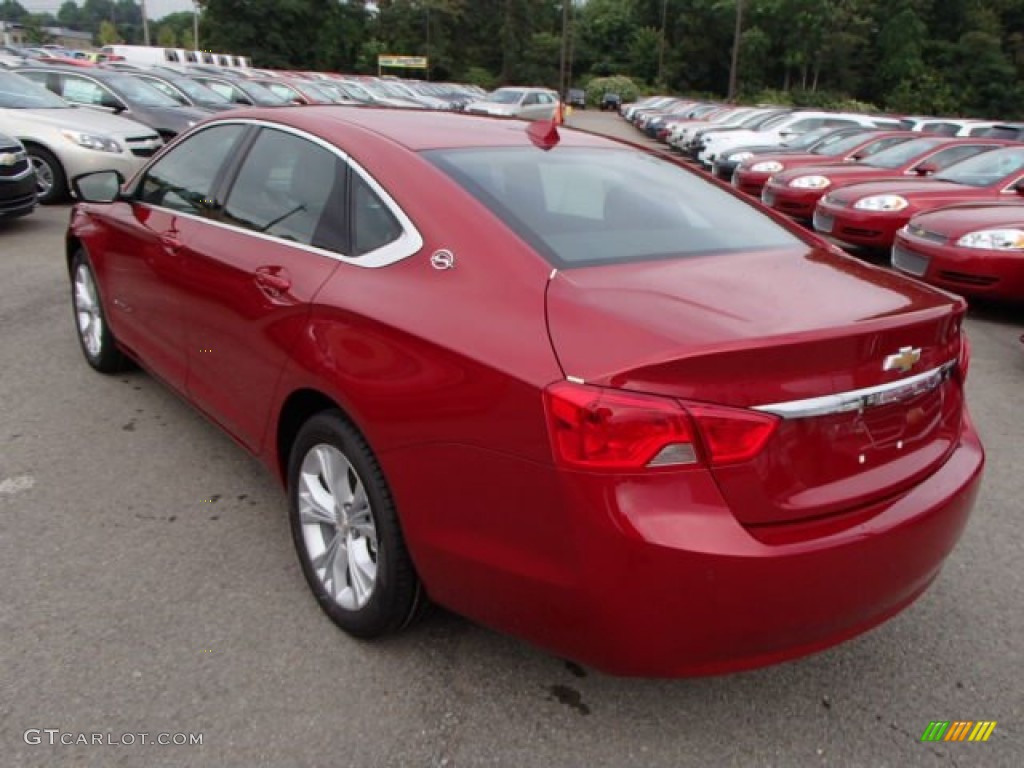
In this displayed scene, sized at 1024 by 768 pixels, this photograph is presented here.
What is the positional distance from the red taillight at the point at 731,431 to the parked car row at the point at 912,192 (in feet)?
19.1

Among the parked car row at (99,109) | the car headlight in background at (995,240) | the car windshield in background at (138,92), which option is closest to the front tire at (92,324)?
the parked car row at (99,109)

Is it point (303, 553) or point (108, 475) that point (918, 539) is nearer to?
point (303, 553)

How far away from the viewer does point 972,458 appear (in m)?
2.45

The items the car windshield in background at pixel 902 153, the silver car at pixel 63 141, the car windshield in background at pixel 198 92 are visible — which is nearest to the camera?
the silver car at pixel 63 141

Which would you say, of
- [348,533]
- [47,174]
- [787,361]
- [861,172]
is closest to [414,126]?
[348,533]

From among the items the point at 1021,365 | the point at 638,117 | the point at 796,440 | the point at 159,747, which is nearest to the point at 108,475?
the point at 159,747

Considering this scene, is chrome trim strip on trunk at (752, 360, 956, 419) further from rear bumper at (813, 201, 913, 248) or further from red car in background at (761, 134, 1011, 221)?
red car in background at (761, 134, 1011, 221)

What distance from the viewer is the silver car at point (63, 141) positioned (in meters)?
10.0

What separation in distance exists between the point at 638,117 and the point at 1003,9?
1999 inches

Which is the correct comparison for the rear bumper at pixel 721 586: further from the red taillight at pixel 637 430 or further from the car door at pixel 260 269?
the car door at pixel 260 269

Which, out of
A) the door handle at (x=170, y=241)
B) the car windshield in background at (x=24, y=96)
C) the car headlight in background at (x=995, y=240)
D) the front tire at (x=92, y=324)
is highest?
the car windshield in background at (x=24, y=96)

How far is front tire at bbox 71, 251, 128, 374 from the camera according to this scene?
15.4ft

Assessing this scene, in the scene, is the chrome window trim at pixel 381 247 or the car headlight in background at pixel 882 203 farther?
the car headlight in background at pixel 882 203

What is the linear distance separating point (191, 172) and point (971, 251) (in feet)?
20.4
